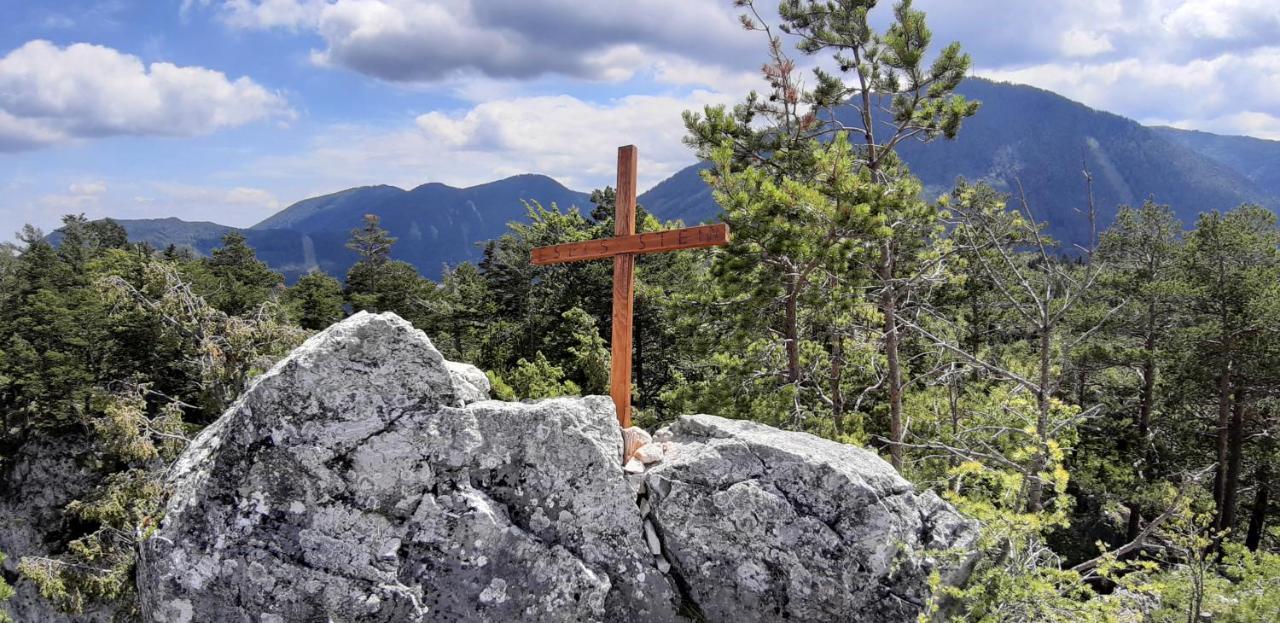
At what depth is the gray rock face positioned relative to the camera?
570 cm

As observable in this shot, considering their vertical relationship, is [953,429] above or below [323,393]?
below

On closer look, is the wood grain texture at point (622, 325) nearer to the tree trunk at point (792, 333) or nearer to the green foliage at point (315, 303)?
the tree trunk at point (792, 333)

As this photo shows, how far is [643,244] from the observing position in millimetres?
7441

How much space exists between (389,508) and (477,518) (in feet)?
2.58

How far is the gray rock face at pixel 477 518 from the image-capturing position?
224 inches

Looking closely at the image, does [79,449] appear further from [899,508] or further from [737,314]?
[899,508]

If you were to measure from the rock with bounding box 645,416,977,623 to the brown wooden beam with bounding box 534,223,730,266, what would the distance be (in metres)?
2.13

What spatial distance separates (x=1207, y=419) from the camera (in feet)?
69.3

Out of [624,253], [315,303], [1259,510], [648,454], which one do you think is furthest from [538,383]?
[315,303]

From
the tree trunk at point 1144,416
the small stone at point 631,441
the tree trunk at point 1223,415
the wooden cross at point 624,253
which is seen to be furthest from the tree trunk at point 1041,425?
the tree trunk at point 1144,416

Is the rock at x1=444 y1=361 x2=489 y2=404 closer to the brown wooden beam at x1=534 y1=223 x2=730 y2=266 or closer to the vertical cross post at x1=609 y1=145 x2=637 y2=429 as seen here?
the vertical cross post at x1=609 y1=145 x2=637 y2=429

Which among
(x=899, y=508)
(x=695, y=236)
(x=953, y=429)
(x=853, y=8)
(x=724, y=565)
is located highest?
(x=853, y=8)

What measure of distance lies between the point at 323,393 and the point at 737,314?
25.5 ft

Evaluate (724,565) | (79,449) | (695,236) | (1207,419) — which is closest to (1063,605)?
(724,565)
